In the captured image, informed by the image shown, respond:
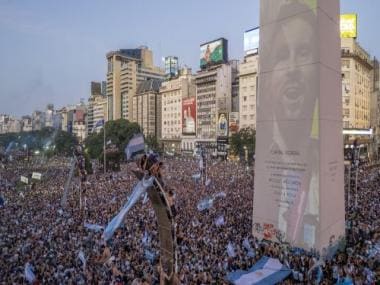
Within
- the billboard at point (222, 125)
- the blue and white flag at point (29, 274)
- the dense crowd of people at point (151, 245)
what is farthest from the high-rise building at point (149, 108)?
the blue and white flag at point (29, 274)

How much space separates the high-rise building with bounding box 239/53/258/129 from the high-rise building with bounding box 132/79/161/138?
155 feet

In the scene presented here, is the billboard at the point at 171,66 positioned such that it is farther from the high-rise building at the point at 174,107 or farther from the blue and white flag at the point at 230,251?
the blue and white flag at the point at 230,251

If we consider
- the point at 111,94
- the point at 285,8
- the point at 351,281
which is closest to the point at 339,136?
the point at 285,8

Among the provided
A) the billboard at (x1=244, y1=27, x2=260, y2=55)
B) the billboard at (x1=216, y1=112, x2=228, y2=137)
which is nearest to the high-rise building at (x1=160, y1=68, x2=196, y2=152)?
the billboard at (x1=216, y1=112, x2=228, y2=137)

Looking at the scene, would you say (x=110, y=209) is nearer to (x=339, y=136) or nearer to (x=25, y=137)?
(x=339, y=136)

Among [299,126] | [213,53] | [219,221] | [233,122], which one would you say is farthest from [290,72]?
[213,53]

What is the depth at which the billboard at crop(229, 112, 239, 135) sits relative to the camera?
9312cm

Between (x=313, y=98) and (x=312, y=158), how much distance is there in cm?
274

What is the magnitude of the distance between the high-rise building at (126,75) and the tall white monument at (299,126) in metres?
127

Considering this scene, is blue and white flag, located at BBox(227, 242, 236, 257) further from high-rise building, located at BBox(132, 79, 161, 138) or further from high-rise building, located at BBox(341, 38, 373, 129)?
high-rise building, located at BBox(132, 79, 161, 138)

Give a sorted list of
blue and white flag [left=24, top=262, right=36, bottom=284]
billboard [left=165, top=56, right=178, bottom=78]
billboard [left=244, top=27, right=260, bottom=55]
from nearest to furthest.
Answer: blue and white flag [left=24, top=262, right=36, bottom=284]
billboard [left=244, top=27, right=260, bottom=55]
billboard [left=165, top=56, right=178, bottom=78]

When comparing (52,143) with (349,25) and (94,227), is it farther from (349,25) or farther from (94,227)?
(94,227)

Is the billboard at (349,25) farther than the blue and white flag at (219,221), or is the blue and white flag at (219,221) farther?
the billboard at (349,25)

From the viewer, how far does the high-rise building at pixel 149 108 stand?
440ft
